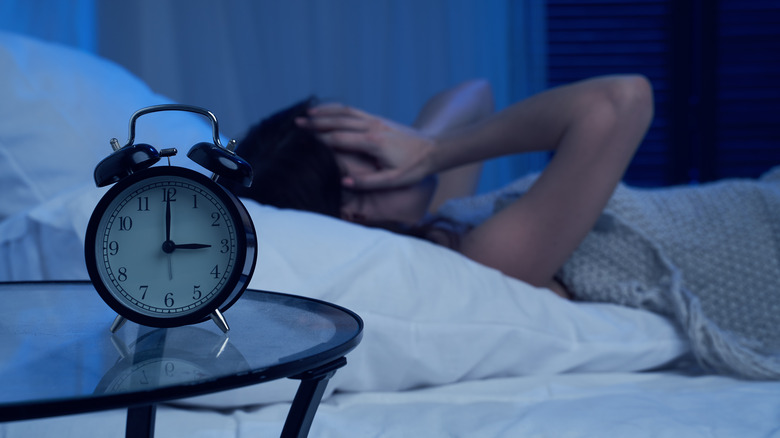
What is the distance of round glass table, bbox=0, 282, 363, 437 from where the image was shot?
39cm

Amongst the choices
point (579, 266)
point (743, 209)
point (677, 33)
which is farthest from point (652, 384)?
point (677, 33)

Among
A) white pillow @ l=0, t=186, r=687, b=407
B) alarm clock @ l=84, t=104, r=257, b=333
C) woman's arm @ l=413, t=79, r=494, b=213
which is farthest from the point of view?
woman's arm @ l=413, t=79, r=494, b=213

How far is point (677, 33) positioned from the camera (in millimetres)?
2820

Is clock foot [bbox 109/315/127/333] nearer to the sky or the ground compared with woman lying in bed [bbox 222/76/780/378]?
nearer to the sky

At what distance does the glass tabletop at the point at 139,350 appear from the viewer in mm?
391

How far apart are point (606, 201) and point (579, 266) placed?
0.48ft

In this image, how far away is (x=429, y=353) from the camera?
2.95 ft

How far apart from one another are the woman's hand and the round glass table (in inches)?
30.3

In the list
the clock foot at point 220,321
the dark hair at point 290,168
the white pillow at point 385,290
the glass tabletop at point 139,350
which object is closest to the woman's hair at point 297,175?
the dark hair at point 290,168

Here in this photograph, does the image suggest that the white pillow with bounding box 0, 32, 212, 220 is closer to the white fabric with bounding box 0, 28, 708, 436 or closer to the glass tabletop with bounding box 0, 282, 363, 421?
the white fabric with bounding box 0, 28, 708, 436

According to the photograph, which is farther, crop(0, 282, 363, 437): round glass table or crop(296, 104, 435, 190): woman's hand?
crop(296, 104, 435, 190): woman's hand

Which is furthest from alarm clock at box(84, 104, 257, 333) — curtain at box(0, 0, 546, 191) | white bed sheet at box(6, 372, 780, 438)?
curtain at box(0, 0, 546, 191)

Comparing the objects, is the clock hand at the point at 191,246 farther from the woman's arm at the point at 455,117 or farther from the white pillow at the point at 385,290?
the woman's arm at the point at 455,117

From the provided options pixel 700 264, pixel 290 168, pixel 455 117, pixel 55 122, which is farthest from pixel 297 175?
pixel 700 264
